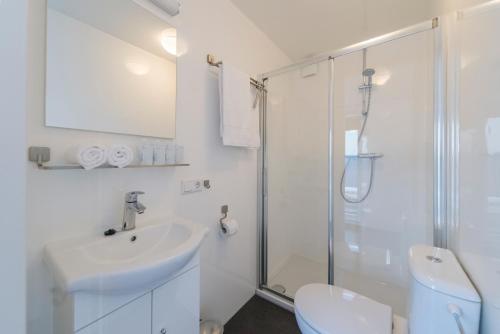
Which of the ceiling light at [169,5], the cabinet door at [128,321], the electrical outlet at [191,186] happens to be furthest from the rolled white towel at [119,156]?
the ceiling light at [169,5]

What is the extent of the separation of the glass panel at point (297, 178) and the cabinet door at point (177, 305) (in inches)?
46.0

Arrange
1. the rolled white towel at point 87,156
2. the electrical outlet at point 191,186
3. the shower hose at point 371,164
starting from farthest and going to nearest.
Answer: the shower hose at point 371,164 → the electrical outlet at point 191,186 → the rolled white towel at point 87,156

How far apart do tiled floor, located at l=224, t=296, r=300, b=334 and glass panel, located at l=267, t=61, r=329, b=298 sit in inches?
10.1

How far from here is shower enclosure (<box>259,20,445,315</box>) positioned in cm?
179

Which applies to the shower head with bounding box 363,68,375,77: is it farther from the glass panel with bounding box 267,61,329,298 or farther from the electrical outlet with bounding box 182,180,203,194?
the electrical outlet with bounding box 182,180,203,194

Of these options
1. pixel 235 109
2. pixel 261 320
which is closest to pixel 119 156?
pixel 235 109

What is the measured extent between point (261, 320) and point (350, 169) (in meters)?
1.61

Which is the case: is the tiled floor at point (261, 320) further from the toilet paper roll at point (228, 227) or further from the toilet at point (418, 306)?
the toilet paper roll at point (228, 227)

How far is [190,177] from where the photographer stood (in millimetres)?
1308

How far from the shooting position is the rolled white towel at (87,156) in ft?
2.46

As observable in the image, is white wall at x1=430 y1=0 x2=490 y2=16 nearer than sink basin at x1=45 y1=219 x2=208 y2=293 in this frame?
No

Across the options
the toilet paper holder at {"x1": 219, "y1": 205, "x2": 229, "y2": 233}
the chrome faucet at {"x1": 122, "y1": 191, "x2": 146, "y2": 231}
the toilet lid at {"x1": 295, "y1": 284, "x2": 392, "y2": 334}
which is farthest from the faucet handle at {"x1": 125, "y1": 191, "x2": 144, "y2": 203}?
the toilet lid at {"x1": 295, "y1": 284, "x2": 392, "y2": 334}

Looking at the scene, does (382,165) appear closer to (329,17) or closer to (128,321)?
(329,17)

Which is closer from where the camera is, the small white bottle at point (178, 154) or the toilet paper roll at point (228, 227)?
the small white bottle at point (178, 154)
